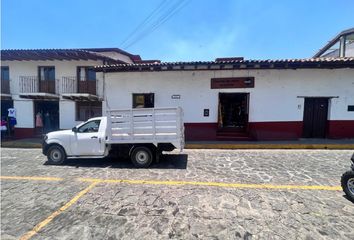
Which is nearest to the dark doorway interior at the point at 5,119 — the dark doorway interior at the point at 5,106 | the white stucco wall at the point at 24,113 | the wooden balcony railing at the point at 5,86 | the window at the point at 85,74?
the dark doorway interior at the point at 5,106

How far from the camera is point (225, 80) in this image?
35.9 feet

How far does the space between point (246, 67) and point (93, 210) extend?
31.7ft

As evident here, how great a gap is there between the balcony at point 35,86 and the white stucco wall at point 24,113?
26.5 inches

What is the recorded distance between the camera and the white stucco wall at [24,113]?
45.8 feet

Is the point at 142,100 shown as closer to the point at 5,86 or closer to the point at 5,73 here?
the point at 5,86

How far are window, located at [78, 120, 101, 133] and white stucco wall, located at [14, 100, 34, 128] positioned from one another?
31.3ft

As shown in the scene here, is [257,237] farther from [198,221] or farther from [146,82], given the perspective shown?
[146,82]

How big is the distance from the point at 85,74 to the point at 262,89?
11441mm

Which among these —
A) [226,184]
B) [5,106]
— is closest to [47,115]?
[5,106]

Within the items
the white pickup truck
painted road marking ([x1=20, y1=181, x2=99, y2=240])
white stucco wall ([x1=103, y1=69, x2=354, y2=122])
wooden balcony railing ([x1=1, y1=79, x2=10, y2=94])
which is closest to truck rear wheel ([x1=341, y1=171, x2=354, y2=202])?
the white pickup truck

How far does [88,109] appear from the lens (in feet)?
44.8

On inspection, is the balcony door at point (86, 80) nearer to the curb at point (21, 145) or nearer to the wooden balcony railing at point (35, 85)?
the wooden balcony railing at point (35, 85)

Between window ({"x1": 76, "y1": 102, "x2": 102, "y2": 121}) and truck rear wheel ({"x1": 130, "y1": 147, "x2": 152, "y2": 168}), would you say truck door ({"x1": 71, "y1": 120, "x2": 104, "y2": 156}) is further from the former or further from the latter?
window ({"x1": 76, "y1": 102, "x2": 102, "y2": 121})

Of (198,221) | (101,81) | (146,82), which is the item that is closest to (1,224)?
(198,221)
